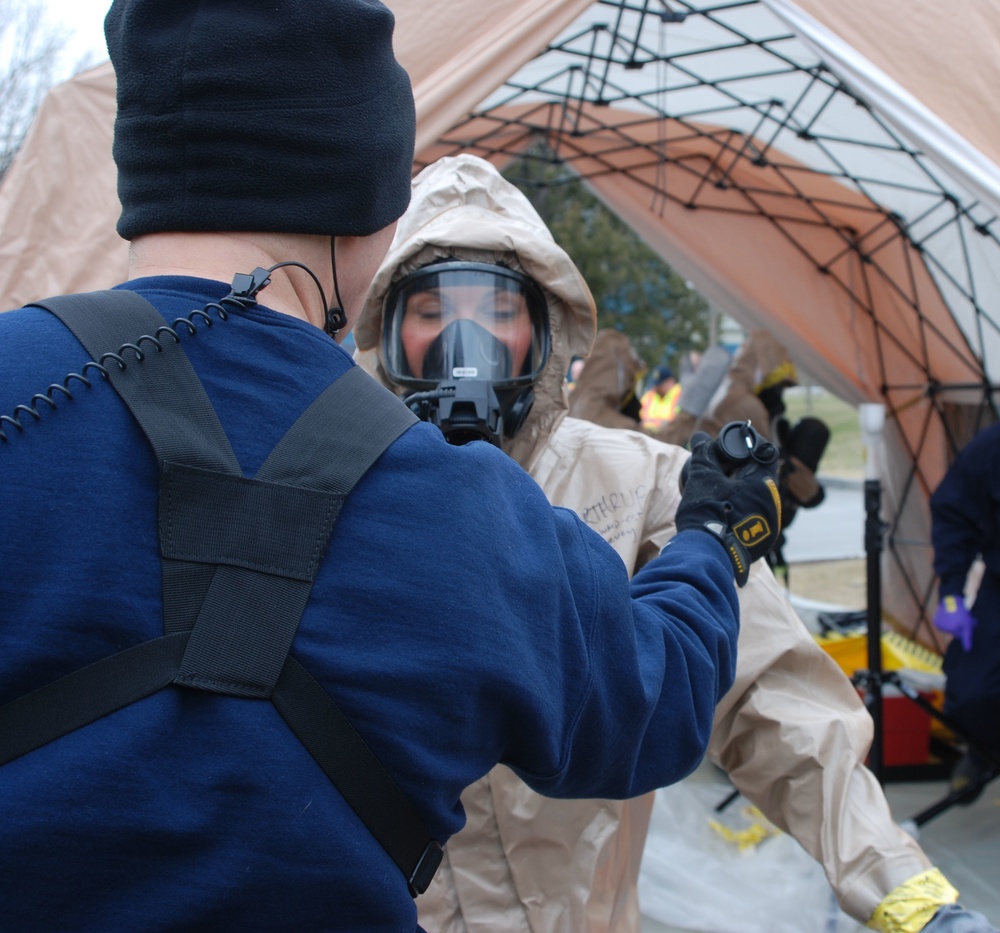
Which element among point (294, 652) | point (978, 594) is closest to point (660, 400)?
point (978, 594)

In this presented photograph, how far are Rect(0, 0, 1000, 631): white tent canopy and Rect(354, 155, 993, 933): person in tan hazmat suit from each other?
3.42ft

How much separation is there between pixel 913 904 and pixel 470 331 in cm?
136

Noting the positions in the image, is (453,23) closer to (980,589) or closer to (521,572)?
(521,572)

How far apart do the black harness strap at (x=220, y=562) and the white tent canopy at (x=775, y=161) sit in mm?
1934

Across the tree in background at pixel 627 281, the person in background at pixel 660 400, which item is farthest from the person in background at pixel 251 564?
→ the tree in background at pixel 627 281

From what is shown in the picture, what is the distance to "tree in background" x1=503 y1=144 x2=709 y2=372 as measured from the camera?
15.7 m

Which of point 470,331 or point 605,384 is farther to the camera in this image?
point 605,384

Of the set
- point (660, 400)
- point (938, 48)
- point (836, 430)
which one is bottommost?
point (836, 430)

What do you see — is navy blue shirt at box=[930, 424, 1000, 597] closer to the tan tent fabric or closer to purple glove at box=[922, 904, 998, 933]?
the tan tent fabric

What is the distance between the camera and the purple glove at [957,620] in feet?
13.2

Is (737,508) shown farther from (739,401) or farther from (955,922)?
(739,401)

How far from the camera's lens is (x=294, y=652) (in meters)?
0.78

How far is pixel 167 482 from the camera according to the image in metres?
0.77

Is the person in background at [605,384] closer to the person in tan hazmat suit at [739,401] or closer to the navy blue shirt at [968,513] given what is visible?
the person in tan hazmat suit at [739,401]
